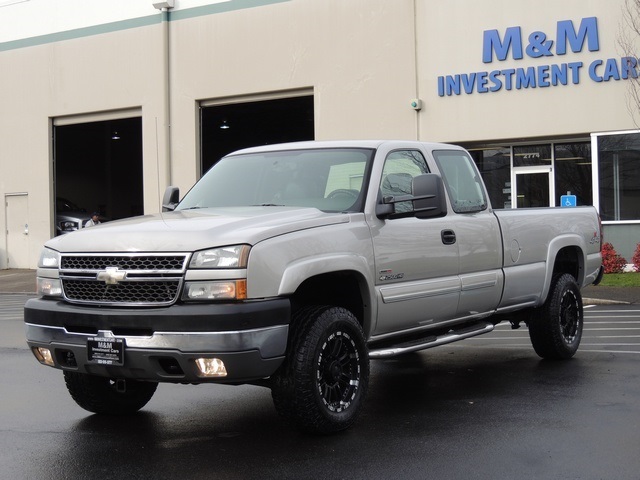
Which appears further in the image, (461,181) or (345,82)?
(345,82)

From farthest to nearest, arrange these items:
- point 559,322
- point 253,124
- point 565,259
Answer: point 253,124 < point 565,259 < point 559,322

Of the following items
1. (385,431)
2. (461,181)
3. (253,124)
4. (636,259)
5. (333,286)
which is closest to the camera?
(385,431)

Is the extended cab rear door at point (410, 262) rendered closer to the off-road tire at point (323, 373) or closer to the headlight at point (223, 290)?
the off-road tire at point (323, 373)

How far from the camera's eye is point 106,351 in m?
6.04

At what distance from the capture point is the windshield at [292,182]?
727cm

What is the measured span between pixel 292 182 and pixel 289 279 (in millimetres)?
1572

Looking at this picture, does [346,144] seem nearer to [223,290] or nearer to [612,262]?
[223,290]

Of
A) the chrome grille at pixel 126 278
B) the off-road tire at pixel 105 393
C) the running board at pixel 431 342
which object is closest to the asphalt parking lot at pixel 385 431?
the off-road tire at pixel 105 393

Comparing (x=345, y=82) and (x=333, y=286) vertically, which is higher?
(x=345, y=82)

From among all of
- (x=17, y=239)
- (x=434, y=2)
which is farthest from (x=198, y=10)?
(x=17, y=239)

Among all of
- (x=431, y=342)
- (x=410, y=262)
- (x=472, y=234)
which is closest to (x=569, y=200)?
(x=472, y=234)

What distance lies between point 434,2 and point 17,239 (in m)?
16.2

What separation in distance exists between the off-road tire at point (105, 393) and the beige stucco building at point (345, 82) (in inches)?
660

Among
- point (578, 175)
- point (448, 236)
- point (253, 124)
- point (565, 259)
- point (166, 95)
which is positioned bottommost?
point (565, 259)
